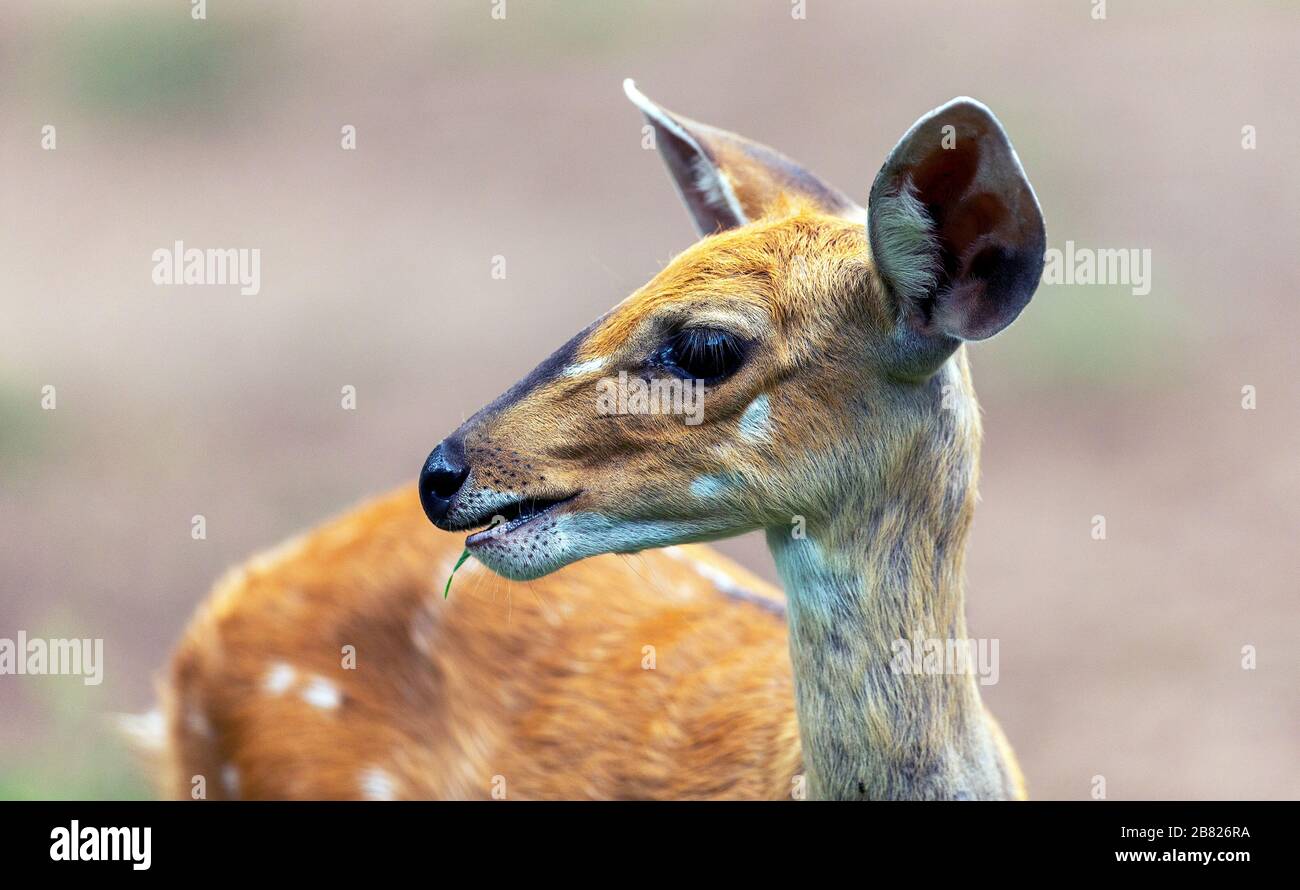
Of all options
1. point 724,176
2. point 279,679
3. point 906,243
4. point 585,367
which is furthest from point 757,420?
point 279,679

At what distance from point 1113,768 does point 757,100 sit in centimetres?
790

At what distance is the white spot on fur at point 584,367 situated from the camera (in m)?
3.53

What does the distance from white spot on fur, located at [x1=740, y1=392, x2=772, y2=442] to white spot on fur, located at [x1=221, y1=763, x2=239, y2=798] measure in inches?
98.0

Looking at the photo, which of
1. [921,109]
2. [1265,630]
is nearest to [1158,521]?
[1265,630]

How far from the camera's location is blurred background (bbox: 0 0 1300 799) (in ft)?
26.8

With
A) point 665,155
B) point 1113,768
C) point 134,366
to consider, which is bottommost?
point 1113,768

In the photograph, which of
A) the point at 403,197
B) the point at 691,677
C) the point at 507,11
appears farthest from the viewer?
the point at 507,11

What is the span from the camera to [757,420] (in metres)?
3.50

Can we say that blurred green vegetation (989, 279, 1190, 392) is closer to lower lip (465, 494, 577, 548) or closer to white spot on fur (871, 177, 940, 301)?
white spot on fur (871, 177, 940, 301)

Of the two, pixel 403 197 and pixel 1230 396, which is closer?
pixel 1230 396

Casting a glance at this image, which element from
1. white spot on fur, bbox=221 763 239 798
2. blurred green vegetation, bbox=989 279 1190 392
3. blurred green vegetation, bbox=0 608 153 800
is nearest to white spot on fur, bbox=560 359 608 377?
white spot on fur, bbox=221 763 239 798

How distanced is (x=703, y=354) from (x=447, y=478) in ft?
2.11

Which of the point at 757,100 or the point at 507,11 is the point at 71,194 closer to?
the point at 507,11

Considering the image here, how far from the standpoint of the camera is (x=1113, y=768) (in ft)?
24.2
